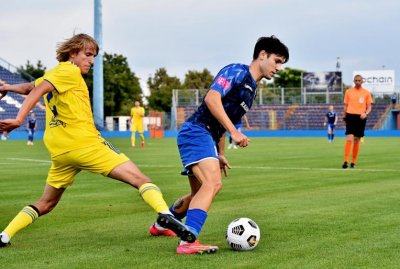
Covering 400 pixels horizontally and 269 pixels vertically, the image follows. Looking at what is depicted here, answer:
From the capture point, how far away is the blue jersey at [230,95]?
687 cm

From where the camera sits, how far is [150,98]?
111 meters

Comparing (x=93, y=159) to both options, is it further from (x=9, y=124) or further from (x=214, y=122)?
(x=214, y=122)

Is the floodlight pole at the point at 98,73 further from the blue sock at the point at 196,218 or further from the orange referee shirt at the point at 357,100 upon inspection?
the blue sock at the point at 196,218

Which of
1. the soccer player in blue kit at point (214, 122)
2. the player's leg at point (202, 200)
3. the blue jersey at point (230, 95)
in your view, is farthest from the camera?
the blue jersey at point (230, 95)

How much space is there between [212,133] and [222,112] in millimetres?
459

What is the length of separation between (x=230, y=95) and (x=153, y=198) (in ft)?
3.77

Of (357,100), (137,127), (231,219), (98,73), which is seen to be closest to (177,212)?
(231,219)

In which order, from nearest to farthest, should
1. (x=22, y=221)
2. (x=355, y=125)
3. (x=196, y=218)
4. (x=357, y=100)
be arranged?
(x=196, y=218) < (x=22, y=221) < (x=355, y=125) < (x=357, y=100)

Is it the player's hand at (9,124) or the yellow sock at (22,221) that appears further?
the yellow sock at (22,221)

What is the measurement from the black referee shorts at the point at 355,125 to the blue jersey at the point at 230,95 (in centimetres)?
1199

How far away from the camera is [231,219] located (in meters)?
9.04

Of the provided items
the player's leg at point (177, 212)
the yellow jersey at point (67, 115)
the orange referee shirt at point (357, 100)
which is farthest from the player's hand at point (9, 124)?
the orange referee shirt at point (357, 100)

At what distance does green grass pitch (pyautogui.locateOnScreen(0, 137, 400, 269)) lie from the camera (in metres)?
6.39

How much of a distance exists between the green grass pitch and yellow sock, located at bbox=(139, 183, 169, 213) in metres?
0.38
